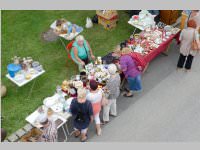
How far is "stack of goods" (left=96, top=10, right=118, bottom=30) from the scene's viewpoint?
401 inches

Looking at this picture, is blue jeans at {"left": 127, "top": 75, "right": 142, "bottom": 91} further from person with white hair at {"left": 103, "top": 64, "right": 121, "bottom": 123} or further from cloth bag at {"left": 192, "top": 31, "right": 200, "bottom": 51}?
cloth bag at {"left": 192, "top": 31, "right": 200, "bottom": 51}

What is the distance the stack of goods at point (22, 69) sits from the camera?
26.1 feet

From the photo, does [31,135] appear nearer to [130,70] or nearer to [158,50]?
[130,70]

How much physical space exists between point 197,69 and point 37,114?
4394mm

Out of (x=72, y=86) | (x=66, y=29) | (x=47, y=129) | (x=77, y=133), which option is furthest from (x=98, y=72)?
(x=66, y=29)

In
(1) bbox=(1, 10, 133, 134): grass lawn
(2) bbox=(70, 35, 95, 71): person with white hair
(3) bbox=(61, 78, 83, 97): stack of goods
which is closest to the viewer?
(3) bbox=(61, 78, 83, 97): stack of goods

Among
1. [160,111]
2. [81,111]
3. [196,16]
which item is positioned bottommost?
[160,111]

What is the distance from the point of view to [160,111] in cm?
810

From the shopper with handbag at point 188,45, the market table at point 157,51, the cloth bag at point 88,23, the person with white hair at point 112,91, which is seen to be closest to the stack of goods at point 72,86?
the person with white hair at point 112,91

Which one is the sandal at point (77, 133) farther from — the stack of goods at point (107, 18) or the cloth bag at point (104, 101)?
the stack of goods at point (107, 18)

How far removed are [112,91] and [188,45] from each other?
249cm

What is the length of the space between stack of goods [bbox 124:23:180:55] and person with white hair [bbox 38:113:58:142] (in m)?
3.00

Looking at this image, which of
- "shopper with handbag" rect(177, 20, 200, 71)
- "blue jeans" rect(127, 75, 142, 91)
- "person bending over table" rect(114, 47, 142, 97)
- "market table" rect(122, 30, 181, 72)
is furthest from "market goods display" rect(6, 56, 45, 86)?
"shopper with handbag" rect(177, 20, 200, 71)

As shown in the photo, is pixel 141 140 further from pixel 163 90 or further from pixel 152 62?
pixel 152 62
